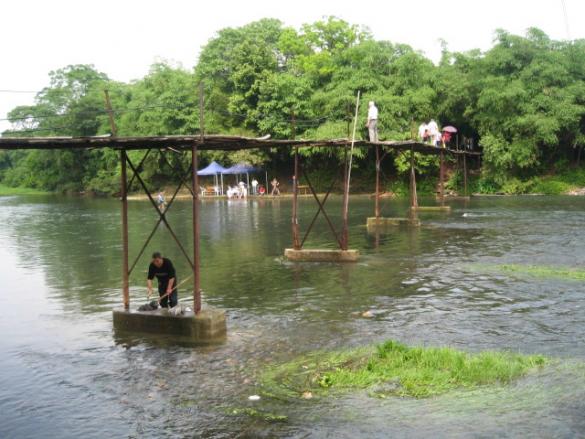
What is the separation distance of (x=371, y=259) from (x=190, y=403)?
1313 centimetres

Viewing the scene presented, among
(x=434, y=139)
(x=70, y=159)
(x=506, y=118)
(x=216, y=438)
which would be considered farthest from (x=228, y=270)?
(x=70, y=159)

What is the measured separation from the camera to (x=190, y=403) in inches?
364

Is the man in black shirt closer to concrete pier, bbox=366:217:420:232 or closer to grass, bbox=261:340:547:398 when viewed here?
grass, bbox=261:340:547:398

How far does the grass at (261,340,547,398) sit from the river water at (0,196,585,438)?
345 mm

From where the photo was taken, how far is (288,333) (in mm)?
12781

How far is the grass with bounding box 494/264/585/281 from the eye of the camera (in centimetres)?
1752

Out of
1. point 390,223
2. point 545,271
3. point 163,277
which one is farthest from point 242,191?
point 163,277

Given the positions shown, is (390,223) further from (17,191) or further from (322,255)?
(17,191)

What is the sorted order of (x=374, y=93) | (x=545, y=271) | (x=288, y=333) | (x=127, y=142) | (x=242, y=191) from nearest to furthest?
(x=127, y=142) < (x=288, y=333) < (x=545, y=271) < (x=374, y=93) < (x=242, y=191)

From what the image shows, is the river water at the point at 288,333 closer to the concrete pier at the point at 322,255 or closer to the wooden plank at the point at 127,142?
the concrete pier at the point at 322,255

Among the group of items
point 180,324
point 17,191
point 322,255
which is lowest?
point 180,324

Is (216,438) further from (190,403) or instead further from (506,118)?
(506,118)

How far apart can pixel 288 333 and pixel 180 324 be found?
212 cm

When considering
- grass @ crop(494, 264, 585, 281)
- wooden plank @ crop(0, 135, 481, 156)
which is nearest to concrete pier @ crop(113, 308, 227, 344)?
wooden plank @ crop(0, 135, 481, 156)
